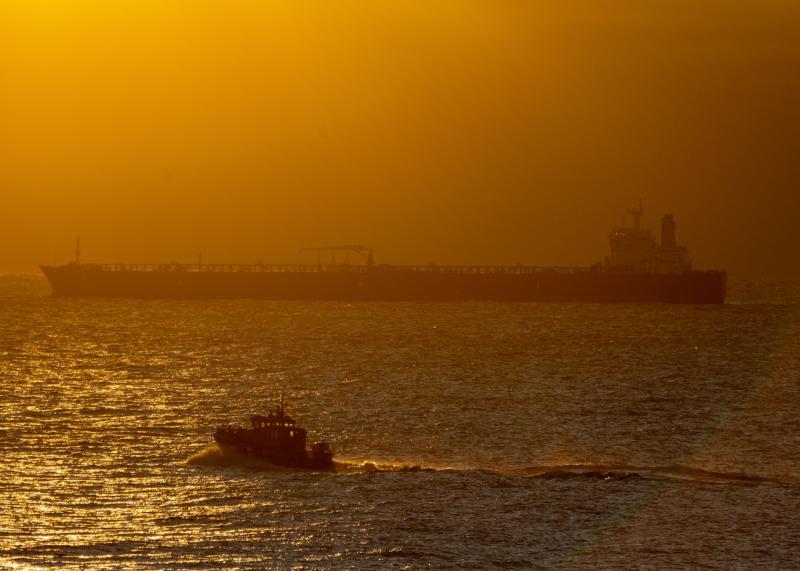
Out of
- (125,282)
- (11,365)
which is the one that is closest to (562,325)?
(11,365)

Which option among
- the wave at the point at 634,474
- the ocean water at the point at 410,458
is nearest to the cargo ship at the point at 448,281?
the ocean water at the point at 410,458

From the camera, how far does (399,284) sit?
18600 cm

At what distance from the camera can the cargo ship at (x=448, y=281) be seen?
17125cm

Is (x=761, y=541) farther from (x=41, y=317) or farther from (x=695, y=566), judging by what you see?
(x=41, y=317)

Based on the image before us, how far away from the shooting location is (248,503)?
39.3m

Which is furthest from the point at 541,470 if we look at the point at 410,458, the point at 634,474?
the point at 410,458

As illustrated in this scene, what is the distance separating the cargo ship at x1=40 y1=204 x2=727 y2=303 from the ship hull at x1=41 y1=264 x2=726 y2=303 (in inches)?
5.2

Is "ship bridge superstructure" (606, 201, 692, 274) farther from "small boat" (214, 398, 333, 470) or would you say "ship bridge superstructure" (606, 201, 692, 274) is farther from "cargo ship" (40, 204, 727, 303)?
"small boat" (214, 398, 333, 470)

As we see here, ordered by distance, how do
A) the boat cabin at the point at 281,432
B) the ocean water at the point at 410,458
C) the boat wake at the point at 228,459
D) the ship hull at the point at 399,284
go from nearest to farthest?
the ocean water at the point at 410,458, the boat wake at the point at 228,459, the boat cabin at the point at 281,432, the ship hull at the point at 399,284

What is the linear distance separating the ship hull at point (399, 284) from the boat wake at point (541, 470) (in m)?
125

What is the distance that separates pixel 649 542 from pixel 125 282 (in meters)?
166

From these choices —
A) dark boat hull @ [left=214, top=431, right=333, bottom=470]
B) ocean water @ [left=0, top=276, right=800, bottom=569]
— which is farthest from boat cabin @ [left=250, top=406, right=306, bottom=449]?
ocean water @ [left=0, top=276, right=800, bottom=569]

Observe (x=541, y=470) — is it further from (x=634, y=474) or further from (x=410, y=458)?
(x=410, y=458)

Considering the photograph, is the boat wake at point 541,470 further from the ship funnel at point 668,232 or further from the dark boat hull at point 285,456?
the ship funnel at point 668,232
